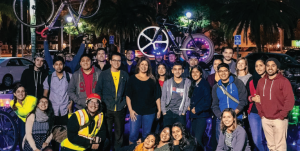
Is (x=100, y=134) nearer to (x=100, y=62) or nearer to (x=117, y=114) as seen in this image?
(x=117, y=114)

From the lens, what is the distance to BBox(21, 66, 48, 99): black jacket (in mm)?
6172

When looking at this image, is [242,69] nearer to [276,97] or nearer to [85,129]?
[276,97]

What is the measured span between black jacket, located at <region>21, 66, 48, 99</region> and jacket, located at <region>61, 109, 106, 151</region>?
6.06 feet

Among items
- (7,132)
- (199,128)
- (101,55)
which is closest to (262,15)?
(101,55)

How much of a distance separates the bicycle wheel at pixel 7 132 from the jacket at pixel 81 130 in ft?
5.68

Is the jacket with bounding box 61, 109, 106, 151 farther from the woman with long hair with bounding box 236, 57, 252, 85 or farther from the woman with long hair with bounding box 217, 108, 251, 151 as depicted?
the woman with long hair with bounding box 236, 57, 252, 85

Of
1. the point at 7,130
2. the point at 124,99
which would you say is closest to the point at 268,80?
the point at 124,99

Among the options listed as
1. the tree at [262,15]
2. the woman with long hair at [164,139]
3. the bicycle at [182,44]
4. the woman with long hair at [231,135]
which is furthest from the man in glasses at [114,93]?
the tree at [262,15]

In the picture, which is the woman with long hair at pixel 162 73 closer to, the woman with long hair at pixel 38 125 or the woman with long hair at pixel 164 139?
the woman with long hair at pixel 164 139

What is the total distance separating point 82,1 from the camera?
989 cm

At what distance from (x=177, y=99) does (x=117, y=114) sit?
3.61 feet

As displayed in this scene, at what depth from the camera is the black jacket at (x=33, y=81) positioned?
617 centimetres

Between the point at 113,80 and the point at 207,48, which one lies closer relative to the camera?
the point at 113,80

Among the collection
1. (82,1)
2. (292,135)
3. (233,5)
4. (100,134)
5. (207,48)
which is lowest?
(292,135)
